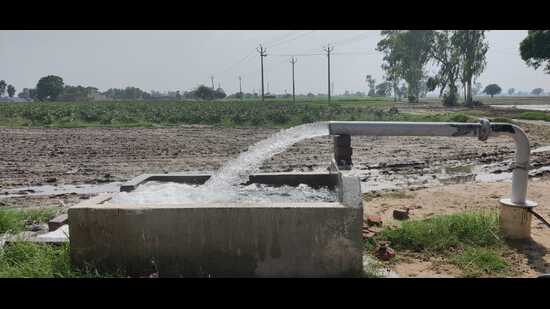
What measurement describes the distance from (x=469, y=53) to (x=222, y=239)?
128ft

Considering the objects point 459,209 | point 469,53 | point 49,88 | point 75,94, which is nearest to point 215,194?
point 459,209

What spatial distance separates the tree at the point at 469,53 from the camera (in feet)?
119

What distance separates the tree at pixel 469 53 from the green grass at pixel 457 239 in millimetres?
36247

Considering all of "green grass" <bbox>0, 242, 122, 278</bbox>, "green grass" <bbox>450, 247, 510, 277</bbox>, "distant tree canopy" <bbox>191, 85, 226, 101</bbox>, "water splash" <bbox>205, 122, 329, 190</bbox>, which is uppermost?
"distant tree canopy" <bbox>191, 85, 226, 101</bbox>

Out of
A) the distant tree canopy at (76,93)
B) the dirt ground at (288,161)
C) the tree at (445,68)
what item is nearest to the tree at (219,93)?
the distant tree canopy at (76,93)

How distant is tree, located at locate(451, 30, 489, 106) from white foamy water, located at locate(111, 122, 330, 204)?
36.7 m

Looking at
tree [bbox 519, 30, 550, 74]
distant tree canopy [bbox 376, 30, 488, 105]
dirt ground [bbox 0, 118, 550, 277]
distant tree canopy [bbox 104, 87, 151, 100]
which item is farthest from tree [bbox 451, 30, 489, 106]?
distant tree canopy [bbox 104, 87, 151, 100]

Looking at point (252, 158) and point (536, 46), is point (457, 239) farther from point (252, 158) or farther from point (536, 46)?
point (536, 46)

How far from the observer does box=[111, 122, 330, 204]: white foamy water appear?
14.1 feet

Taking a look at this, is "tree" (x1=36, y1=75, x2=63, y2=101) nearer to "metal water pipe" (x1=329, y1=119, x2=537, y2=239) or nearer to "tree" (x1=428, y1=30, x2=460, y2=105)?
"tree" (x1=428, y1=30, x2=460, y2=105)
